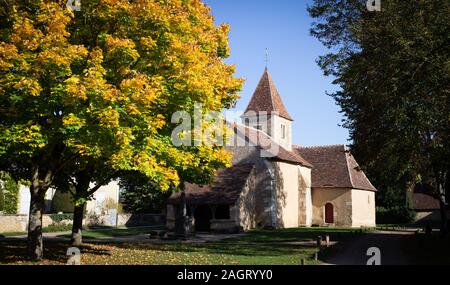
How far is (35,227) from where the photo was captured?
655 inches

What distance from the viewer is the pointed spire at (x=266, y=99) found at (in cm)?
4709

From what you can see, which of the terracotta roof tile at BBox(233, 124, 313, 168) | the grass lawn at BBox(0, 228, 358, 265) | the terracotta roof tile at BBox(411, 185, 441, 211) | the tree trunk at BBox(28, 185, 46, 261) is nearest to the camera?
the tree trunk at BBox(28, 185, 46, 261)

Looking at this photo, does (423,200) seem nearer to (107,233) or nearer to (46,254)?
(107,233)

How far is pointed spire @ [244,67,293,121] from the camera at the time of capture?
47094mm

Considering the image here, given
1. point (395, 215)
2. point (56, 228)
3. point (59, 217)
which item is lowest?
point (56, 228)

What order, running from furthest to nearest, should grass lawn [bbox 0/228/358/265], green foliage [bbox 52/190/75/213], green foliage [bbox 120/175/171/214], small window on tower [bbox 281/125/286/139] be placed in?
green foliage [bbox 120/175/171/214]
small window on tower [bbox 281/125/286/139]
green foliage [bbox 52/190/75/213]
grass lawn [bbox 0/228/358/265]

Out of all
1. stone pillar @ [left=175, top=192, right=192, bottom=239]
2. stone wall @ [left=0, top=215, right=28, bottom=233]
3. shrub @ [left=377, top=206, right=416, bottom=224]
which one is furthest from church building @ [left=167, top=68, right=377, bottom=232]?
stone wall @ [left=0, top=215, right=28, bottom=233]

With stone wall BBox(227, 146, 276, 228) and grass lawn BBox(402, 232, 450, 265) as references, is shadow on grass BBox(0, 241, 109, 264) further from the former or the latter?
stone wall BBox(227, 146, 276, 228)

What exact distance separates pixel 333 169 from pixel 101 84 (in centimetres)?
4059

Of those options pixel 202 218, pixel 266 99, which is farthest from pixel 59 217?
pixel 266 99

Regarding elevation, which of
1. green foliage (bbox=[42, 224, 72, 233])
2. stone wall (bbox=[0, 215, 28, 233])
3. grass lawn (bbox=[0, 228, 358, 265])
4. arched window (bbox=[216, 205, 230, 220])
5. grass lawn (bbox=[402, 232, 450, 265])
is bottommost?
grass lawn (bbox=[0, 228, 358, 265])

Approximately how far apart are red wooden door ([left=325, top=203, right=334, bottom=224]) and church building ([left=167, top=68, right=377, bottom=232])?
0.05 m

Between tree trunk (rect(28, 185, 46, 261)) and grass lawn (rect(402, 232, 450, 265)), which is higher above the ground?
tree trunk (rect(28, 185, 46, 261))

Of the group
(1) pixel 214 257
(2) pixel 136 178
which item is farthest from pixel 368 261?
(2) pixel 136 178
